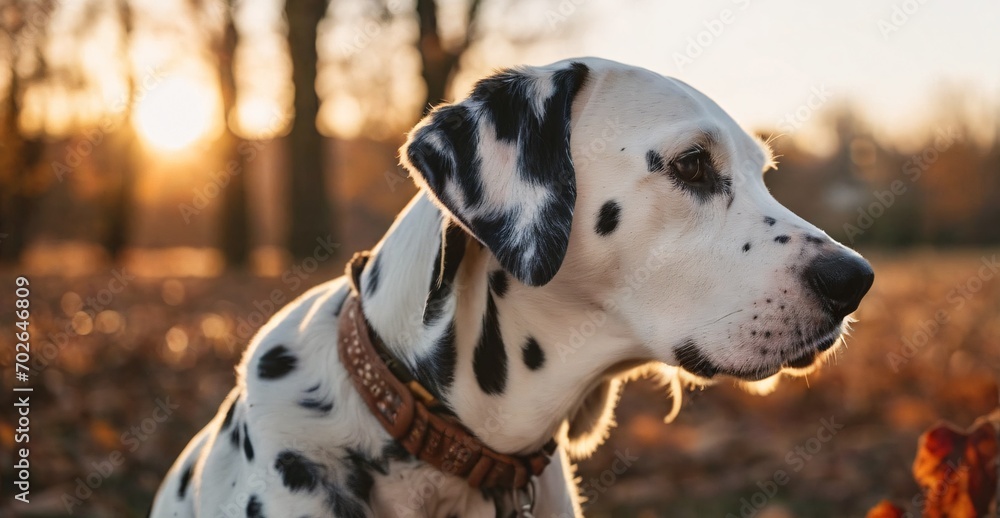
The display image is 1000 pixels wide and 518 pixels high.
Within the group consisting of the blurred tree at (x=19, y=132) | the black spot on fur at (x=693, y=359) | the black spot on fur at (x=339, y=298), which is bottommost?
the blurred tree at (x=19, y=132)

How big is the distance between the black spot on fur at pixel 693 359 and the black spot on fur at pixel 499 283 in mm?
535

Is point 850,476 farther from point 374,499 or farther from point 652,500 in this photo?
point 374,499

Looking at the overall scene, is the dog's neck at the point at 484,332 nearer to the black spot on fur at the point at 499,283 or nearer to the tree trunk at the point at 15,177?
the black spot on fur at the point at 499,283

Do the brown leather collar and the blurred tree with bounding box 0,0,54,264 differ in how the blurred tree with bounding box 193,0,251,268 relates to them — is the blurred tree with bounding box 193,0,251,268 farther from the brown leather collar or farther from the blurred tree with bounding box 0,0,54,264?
the brown leather collar

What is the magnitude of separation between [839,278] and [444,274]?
1082mm

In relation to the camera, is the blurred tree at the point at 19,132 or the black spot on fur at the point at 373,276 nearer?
the black spot on fur at the point at 373,276

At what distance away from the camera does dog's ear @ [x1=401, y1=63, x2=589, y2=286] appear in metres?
2.29

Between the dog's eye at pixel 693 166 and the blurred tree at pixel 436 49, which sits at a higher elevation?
the dog's eye at pixel 693 166

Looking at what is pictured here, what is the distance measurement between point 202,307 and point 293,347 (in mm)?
9751

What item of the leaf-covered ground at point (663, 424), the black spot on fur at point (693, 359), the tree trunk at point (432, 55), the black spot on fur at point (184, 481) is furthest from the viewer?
the tree trunk at point (432, 55)

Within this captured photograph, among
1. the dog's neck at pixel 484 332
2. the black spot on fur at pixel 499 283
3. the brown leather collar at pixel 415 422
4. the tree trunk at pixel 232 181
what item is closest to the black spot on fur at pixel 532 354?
the dog's neck at pixel 484 332

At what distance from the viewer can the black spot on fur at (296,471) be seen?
2.38m

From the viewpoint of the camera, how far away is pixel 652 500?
15.1 ft

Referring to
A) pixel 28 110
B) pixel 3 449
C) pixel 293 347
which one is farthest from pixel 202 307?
pixel 28 110
